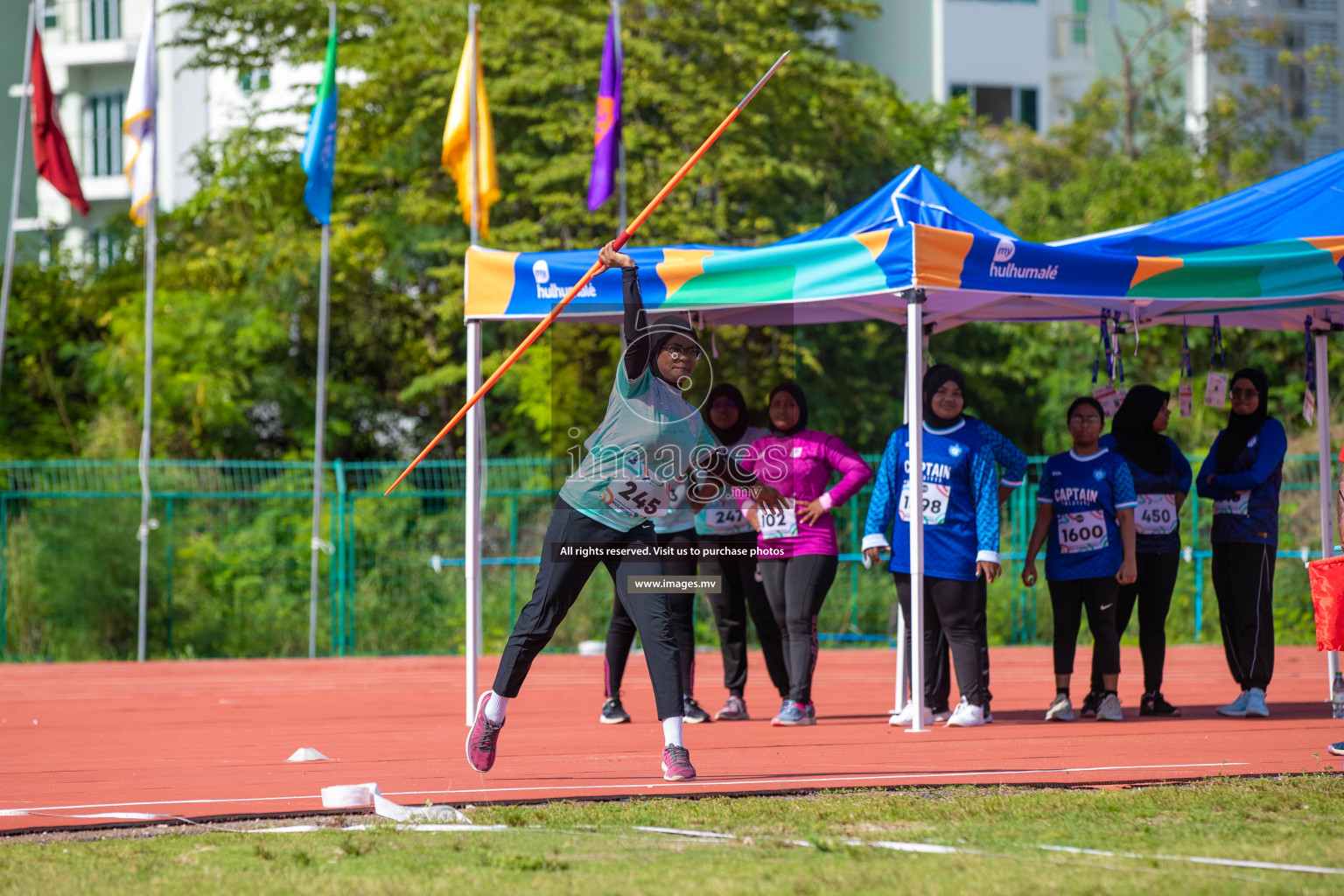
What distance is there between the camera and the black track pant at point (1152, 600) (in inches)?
339

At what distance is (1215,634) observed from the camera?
52.4 ft

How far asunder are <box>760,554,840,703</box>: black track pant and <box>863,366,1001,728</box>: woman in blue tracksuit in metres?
0.29

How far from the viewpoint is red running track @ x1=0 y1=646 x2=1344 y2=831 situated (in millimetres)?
5977

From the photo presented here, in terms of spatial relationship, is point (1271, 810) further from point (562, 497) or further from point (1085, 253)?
point (1085, 253)

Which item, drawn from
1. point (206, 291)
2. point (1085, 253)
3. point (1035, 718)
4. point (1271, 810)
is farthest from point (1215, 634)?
point (206, 291)

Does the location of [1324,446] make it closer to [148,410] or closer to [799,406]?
[799,406]

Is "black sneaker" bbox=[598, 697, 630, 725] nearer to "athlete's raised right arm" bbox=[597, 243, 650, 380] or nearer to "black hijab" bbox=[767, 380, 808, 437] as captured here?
"black hijab" bbox=[767, 380, 808, 437]

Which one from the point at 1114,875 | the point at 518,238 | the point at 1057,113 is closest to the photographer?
the point at 1114,875

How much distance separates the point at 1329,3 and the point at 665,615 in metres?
37.7

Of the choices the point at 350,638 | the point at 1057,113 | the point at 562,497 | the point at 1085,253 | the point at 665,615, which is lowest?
the point at 350,638

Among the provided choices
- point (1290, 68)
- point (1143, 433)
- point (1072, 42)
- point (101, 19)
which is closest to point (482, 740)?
point (1143, 433)

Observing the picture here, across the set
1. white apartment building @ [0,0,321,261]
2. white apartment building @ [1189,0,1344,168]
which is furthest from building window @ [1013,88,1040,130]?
white apartment building @ [0,0,321,261]

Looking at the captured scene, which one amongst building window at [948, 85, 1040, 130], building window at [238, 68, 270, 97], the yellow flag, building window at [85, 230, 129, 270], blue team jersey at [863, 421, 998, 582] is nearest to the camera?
blue team jersey at [863, 421, 998, 582]

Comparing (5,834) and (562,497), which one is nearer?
(5,834)
